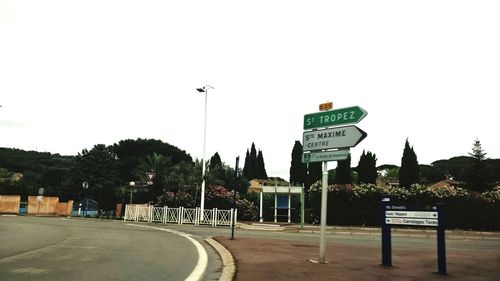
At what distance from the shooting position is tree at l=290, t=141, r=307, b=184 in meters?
60.0

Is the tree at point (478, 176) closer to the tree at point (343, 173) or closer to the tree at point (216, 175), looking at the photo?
the tree at point (343, 173)

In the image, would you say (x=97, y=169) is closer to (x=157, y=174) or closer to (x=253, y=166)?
A: (x=253, y=166)

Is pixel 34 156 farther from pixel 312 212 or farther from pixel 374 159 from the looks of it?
pixel 312 212

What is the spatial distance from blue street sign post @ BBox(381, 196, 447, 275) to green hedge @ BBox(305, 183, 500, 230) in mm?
18397

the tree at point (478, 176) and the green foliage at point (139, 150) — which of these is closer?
the tree at point (478, 176)

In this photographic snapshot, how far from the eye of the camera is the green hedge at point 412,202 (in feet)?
88.1

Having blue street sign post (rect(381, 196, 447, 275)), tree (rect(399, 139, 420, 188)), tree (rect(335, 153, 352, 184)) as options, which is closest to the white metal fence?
blue street sign post (rect(381, 196, 447, 275))

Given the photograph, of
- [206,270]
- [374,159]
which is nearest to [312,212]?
[206,270]

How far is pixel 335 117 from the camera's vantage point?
30.3 feet

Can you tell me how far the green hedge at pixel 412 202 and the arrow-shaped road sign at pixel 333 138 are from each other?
714 inches

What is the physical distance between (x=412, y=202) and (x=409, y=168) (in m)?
22.9

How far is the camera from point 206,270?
7746mm

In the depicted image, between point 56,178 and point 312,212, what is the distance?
7299 cm

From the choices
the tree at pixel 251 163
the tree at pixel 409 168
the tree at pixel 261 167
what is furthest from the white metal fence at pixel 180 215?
the tree at pixel 261 167
